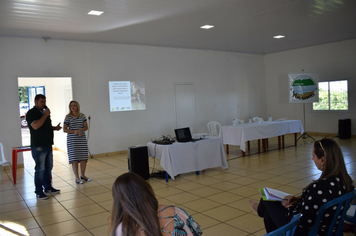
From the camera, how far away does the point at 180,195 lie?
4488 mm

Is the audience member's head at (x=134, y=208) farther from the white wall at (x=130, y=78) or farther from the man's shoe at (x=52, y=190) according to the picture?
the white wall at (x=130, y=78)

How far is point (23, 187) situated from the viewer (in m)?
5.38

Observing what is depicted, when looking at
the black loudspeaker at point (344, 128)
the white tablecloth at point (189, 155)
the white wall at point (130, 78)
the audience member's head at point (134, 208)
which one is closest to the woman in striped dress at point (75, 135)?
the white tablecloth at point (189, 155)

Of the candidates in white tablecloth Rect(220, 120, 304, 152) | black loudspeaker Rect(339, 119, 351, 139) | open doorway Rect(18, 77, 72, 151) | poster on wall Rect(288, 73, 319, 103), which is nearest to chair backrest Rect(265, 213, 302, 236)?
white tablecloth Rect(220, 120, 304, 152)

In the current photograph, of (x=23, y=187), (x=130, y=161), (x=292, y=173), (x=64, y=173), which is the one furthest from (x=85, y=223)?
(x=292, y=173)

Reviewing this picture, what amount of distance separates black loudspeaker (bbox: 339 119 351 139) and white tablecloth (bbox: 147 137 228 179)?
17.1ft

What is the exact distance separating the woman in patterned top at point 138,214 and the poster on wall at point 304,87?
895cm

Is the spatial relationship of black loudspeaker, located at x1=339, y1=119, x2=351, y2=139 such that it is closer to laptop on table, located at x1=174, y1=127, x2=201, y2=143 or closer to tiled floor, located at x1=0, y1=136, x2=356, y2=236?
tiled floor, located at x1=0, y1=136, x2=356, y2=236

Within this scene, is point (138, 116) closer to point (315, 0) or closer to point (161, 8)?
point (161, 8)

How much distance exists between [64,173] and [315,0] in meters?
6.02

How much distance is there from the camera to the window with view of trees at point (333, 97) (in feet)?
31.8

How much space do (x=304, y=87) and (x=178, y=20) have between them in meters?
5.14

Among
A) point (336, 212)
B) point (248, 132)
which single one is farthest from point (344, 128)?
point (336, 212)

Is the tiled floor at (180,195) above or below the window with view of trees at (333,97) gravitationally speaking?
below
